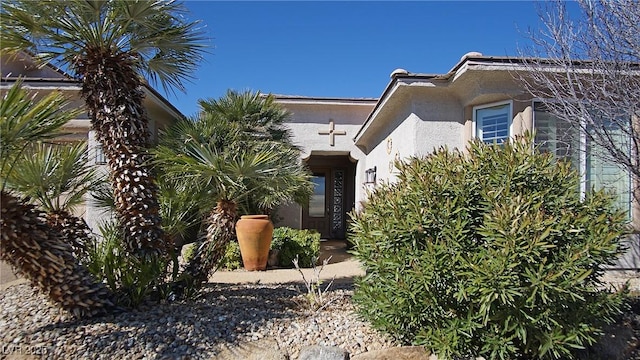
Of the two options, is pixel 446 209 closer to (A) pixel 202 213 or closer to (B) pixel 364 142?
(A) pixel 202 213

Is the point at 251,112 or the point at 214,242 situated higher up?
the point at 251,112

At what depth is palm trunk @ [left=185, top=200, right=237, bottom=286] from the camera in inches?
226

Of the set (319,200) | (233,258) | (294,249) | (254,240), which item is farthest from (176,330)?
(319,200)

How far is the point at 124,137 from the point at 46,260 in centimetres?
177

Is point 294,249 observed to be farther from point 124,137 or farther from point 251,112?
point 124,137

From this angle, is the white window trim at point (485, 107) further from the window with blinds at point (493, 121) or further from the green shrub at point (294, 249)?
the green shrub at point (294, 249)

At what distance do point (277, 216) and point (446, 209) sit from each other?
30.7ft

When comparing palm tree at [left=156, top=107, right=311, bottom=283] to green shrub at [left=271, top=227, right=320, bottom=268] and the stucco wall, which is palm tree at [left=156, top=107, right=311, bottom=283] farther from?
the stucco wall

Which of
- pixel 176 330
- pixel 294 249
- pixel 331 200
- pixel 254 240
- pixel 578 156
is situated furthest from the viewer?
pixel 331 200

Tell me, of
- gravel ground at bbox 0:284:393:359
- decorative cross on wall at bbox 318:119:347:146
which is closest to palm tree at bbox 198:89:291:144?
decorative cross on wall at bbox 318:119:347:146

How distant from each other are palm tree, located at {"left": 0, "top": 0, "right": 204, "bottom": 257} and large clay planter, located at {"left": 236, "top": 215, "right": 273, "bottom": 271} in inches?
170

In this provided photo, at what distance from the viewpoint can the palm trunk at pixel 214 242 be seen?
5.75m

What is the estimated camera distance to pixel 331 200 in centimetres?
1800

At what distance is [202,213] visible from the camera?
656cm
